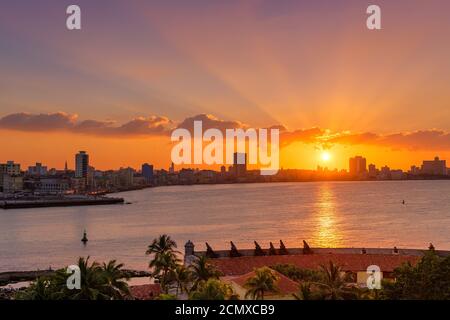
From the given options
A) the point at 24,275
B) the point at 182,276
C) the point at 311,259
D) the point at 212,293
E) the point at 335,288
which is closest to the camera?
the point at 212,293

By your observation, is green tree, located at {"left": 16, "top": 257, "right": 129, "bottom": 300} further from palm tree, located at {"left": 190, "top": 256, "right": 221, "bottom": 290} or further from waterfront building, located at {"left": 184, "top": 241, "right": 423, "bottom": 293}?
waterfront building, located at {"left": 184, "top": 241, "right": 423, "bottom": 293}

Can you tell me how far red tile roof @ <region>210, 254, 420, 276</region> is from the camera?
4528 cm

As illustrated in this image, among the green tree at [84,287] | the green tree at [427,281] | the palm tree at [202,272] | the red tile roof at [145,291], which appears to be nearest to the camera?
the green tree at [427,281]

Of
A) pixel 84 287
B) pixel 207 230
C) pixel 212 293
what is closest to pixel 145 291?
pixel 84 287

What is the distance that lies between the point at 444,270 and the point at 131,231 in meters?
96.3

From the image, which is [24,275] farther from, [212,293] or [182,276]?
[212,293]

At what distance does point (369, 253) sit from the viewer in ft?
163

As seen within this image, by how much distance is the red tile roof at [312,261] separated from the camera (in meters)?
45.3

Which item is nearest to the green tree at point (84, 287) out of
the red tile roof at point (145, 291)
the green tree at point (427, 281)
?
the red tile roof at point (145, 291)

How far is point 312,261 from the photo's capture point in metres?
46.6

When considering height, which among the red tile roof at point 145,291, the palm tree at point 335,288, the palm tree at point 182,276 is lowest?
the red tile roof at point 145,291

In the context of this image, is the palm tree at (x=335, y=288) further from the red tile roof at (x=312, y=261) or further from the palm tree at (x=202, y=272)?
the red tile roof at (x=312, y=261)
